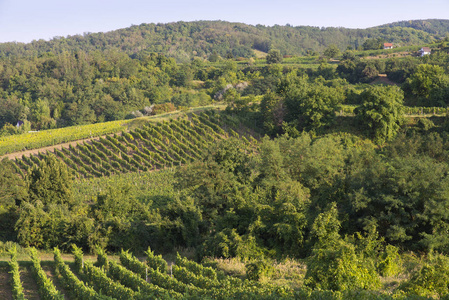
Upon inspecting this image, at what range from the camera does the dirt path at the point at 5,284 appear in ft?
47.5

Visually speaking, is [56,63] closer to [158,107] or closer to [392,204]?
[158,107]

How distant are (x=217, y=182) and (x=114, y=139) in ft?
74.6

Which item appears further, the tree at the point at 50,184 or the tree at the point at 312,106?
the tree at the point at 312,106

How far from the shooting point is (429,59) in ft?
179

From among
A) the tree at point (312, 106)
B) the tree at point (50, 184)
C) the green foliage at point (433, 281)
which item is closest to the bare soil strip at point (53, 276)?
the tree at point (50, 184)

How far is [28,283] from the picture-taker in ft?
51.6

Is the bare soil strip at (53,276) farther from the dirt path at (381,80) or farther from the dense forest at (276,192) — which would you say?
the dirt path at (381,80)

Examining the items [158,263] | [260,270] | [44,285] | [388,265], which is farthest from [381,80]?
[44,285]

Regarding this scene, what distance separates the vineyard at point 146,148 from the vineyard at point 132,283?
2197cm

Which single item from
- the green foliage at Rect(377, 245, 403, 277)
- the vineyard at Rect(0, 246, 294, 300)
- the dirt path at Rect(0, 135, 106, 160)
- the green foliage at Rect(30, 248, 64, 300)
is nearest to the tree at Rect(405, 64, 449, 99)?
the green foliage at Rect(377, 245, 403, 277)

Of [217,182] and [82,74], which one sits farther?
[82,74]

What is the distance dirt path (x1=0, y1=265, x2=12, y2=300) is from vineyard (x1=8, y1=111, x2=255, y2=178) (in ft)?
71.6

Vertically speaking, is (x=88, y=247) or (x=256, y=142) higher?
(x=256, y=142)

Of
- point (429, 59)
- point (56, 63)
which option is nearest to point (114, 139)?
point (429, 59)
